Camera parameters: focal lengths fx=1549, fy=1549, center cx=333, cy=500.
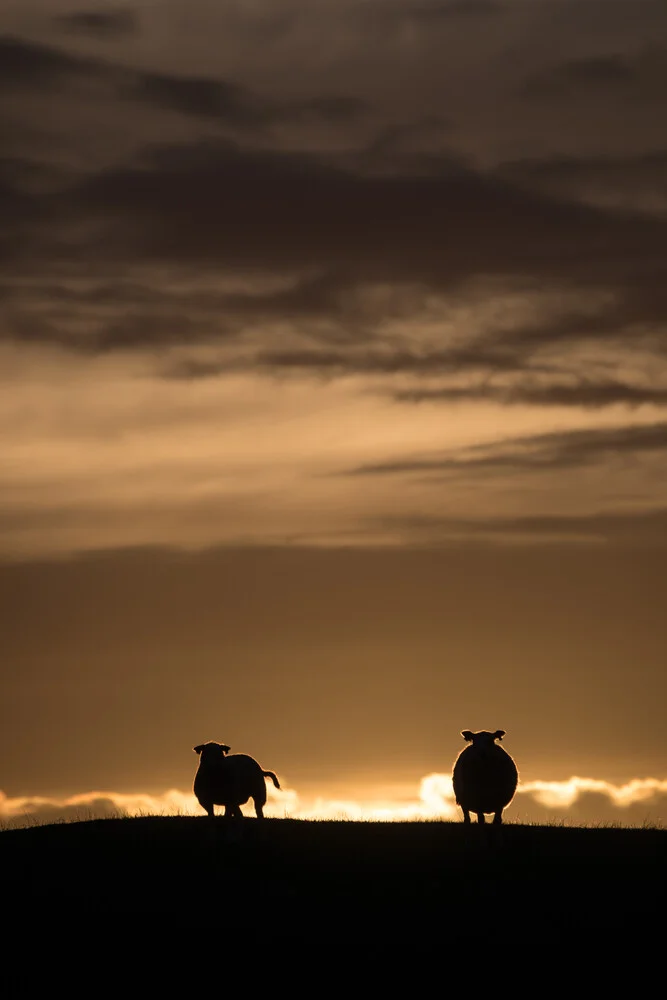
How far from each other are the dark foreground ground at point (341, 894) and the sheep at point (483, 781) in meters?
0.67

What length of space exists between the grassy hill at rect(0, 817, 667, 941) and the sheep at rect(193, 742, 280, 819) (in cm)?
63

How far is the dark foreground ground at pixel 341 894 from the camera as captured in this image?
2666 centimetres

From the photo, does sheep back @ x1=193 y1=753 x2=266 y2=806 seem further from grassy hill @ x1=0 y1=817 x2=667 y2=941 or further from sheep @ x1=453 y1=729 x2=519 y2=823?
sheep @ x1=453 y1=729 x2=519 y2=823

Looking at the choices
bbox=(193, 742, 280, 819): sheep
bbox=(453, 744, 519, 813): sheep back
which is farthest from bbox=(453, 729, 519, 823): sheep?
bbox=(193, 742, 280, 819): sheep

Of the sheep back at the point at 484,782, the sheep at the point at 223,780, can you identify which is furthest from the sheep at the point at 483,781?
the sheep at the point at 223,780

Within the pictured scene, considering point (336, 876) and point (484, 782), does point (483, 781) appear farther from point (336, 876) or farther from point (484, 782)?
point (336, 876)

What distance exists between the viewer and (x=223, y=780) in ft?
119

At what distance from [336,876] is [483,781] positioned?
5.60 meters

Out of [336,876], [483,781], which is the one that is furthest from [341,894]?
[483,781]

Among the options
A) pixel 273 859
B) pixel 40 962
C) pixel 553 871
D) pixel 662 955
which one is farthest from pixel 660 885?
pixel 40 962

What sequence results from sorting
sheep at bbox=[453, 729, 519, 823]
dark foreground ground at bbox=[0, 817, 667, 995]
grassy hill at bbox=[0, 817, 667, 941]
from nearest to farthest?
dark foreground ground at bbox=[0, 817, 667, 995] < grassy hill at bbox=[0, 817, 667, 941] < sheep at bbox=[453, 729, 519, 823]

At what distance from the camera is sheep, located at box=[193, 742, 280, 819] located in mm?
36156

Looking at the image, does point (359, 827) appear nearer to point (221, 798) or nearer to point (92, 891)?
point (221, 798)

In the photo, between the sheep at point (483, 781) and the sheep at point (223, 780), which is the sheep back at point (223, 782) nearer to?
the sheep at point (223, 780)
